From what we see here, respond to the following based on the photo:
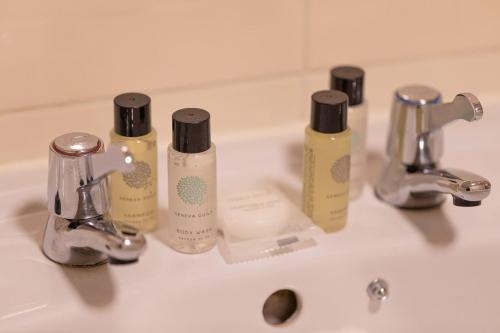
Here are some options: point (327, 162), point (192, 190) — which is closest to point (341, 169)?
point (327, 162)

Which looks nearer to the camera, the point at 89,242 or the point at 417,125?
the point at 89,242

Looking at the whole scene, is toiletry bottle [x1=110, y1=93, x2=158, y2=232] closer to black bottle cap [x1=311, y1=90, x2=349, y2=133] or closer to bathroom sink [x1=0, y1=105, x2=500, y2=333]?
bathroom sink [x1=0, y1=105, x2=500, y2=333]

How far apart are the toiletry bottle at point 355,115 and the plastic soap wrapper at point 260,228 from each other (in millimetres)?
75

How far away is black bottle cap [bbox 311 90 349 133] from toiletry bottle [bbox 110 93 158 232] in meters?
0.13

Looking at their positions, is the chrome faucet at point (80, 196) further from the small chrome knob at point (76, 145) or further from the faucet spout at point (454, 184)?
the faucet spout at point (454, 184)

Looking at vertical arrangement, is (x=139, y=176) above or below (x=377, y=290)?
above

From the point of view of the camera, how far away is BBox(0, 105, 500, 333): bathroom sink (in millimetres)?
633

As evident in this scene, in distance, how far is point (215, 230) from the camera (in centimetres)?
68

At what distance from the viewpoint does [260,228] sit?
2.26 feet

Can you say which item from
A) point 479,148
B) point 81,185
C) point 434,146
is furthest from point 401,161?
point 81,185

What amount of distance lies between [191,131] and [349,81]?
161 millimetres

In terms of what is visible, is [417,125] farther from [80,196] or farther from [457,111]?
[80,196]

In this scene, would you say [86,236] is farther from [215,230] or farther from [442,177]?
[442,177]

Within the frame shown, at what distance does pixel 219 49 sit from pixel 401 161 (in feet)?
0.63
